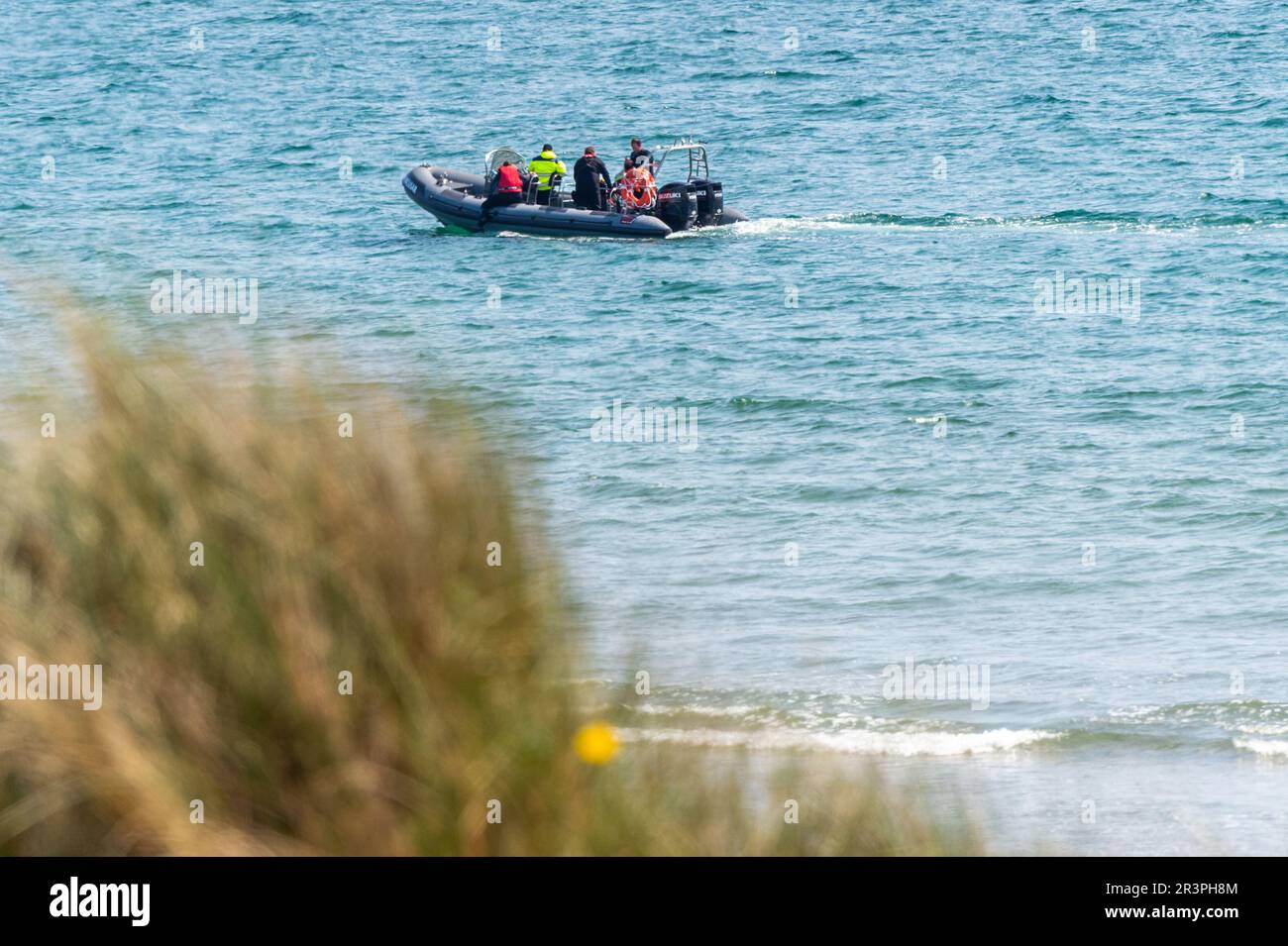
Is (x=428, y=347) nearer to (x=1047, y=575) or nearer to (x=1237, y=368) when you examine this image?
(x=1047, y=575)

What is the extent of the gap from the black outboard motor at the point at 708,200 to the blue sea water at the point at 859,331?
841mm

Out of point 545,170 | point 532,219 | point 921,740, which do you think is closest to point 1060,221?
point 545,170

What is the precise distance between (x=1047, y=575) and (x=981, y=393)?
7.37 metres

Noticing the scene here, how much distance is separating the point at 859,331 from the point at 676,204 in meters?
5.27

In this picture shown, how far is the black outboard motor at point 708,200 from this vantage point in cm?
2614

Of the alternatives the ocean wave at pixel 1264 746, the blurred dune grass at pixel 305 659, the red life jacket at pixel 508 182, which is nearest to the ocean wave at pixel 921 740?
the ocean wave at pixel 1264 746

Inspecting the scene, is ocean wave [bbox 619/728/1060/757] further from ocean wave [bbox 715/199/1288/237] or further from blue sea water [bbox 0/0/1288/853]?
ocean wave [bbox 715/199/1288/237]

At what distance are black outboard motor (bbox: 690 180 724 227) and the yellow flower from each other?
23118mm

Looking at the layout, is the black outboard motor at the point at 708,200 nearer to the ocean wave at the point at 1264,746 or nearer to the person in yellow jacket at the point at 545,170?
the person in yellow jacket at the point at 545,170

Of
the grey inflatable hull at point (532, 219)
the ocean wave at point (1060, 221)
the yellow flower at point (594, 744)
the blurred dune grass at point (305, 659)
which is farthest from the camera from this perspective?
the ocean wave at point (1060, 221)

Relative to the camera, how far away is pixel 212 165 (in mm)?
43219

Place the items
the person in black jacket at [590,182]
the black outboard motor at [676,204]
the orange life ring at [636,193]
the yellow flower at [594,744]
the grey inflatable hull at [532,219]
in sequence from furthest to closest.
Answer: the black outboard motor at [676,204] → the orange life ring at [636,193] → the grey inflatable hull at [532,219] → the person in black jacket at [590,182] → the yellow flower at [594,744]

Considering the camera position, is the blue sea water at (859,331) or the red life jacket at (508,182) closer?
the blue sea water at (859,331)
